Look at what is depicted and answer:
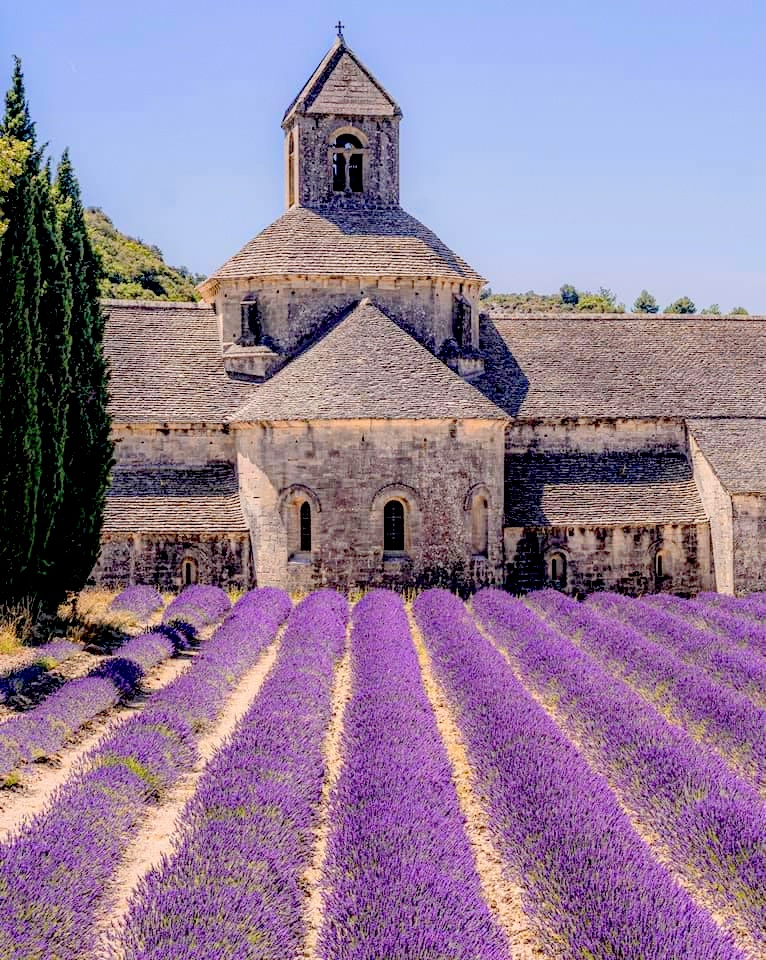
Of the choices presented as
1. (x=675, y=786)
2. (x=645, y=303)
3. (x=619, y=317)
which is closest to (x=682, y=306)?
(x=645, y=303)

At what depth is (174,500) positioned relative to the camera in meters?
27.2

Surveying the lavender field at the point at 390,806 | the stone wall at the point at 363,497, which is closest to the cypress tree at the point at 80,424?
the lavender field at the point at 390,806

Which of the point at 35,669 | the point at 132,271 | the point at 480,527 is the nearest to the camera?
the point at 35,669

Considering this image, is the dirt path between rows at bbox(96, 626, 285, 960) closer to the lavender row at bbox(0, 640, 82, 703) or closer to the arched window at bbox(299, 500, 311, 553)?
the lavender row at bbox(0, 640, 82, 703)

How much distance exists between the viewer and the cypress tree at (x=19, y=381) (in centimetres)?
1820

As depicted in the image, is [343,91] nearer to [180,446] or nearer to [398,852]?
[180,446]

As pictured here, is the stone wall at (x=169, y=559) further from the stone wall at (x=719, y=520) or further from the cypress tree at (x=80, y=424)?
the stone wall at (x=719, y=520)

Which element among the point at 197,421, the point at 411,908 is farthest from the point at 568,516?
the point at 411,908

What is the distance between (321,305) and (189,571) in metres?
8.32

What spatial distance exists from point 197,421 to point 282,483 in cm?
341

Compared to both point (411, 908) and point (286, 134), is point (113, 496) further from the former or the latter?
point (411, 908)

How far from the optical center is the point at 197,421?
2795 cm

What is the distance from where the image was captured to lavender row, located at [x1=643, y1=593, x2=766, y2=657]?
19.0 meters

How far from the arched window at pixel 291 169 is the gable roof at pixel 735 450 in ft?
46.2
